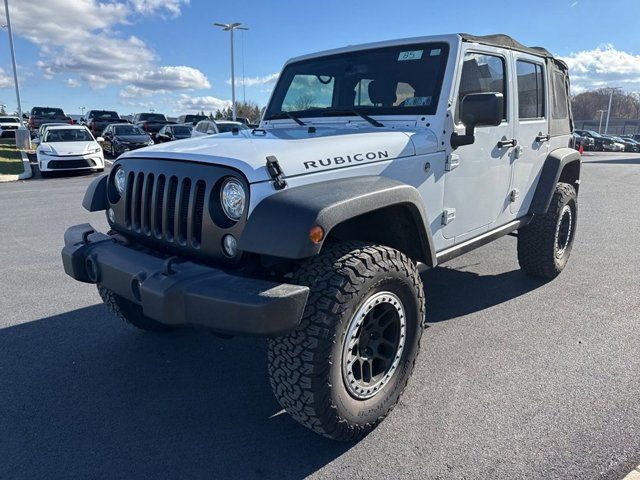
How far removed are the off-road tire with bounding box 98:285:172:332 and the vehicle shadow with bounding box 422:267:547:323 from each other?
7.21 ft

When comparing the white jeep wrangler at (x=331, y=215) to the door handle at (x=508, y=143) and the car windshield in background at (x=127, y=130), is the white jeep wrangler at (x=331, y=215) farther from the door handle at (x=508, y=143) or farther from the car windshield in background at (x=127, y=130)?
the car windshield in background at (x=127, y=130)

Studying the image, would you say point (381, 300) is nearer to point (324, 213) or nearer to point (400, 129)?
point (324, 213)

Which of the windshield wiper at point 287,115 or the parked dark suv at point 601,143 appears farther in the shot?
the parked dark suv at point 601,143

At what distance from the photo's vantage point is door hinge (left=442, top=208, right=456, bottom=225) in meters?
3.27

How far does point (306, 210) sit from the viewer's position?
2.13 m

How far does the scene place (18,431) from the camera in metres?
2.56

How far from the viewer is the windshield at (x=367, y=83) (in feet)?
10.6

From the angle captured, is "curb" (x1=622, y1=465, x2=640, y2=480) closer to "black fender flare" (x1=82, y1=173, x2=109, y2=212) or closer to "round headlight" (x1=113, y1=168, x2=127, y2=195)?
"round headlight" (x1=113, y1=168, x2=127, y2=195)

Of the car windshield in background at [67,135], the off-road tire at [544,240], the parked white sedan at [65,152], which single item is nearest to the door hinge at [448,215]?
the off-road tire at [544,240]

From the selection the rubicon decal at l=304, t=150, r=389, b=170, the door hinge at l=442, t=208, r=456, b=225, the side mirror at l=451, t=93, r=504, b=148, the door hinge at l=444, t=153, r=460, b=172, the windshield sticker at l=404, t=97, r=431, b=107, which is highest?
the windshield sticker at l=404, t=97, r=431, b=107

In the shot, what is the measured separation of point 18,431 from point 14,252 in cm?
405

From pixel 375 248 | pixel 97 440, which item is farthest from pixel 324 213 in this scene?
pixel 97 440

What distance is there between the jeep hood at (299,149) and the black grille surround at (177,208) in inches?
2.3

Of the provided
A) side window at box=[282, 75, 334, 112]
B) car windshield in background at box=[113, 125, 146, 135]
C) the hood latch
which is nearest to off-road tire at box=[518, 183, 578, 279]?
side window at box=[282, 75, 334, 112]
